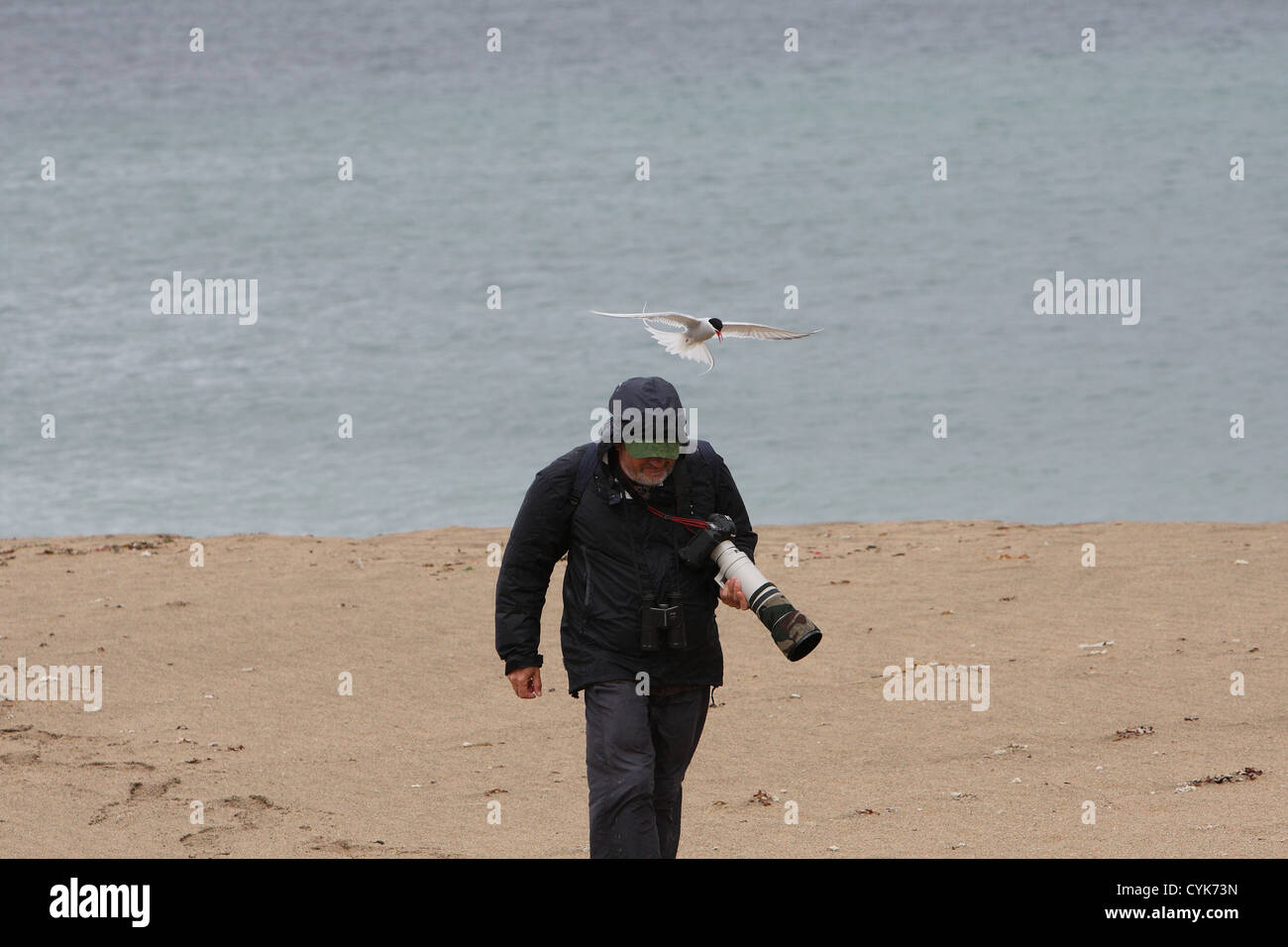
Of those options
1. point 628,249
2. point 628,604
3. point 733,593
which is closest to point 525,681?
point 628,604

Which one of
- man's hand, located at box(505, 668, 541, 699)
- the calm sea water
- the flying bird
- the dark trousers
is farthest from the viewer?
the calm sea water

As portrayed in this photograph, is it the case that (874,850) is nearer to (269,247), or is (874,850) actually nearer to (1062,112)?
(269,247)

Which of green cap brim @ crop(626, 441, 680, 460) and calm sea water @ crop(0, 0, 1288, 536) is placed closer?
green cap brim @ crop(626, 441, 680, 460)

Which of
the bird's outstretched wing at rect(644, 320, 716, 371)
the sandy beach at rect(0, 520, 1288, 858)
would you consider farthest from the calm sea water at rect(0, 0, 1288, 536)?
the bird's outstretched wing at rect(644, 320, 716, 371)

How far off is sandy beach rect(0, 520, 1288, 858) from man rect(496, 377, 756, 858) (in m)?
1.74

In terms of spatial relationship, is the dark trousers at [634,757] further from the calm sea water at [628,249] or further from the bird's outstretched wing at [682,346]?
the calm sea water at [628,249]

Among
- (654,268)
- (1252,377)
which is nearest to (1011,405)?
(1252,377)

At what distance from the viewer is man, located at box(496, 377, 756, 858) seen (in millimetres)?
4812

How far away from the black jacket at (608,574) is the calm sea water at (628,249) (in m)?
11.2

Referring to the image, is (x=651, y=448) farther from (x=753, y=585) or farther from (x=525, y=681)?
(x=525, y=681)

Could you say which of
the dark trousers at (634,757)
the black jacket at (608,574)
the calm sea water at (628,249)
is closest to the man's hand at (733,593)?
the black jacket at (608,574)

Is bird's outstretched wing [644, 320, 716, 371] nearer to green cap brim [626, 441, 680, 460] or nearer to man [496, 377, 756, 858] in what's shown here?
man [496, 377, 756, 858]

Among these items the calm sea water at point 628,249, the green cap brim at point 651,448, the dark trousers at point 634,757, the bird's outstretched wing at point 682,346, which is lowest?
the dark trousers at point 634,757

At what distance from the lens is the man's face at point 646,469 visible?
4891 millimetres
